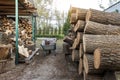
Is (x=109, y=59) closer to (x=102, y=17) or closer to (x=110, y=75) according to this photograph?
(x=110, y=75)

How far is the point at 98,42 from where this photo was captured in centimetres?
530

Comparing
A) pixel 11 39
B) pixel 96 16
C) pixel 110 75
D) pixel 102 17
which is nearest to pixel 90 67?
pixel 110 75

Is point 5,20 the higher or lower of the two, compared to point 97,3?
lower

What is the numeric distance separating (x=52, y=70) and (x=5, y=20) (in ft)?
15.1

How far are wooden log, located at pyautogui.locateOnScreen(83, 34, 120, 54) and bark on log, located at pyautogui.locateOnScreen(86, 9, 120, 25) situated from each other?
3.86 feet

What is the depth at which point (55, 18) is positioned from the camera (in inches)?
1012

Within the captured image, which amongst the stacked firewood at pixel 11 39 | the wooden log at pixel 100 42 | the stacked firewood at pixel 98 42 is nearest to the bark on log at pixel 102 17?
the stacked firewood at pixel 98 42

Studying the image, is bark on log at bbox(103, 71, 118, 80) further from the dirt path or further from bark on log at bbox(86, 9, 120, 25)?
bark on log at bbox(86, 9, 120, 25)

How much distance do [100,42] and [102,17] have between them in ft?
5.80

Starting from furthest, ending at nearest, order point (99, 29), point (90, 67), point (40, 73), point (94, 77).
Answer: point (40, 73) < point (99, 29) < point (94, 77) < point (90, 67)

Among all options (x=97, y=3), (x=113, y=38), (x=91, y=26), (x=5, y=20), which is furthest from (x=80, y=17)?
(x=97, y=3)

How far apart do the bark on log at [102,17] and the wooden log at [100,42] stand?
1.18m

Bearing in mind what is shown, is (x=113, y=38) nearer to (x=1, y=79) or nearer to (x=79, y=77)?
(x=79, y=77)

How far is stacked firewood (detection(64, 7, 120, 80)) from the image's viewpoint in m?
4.29
